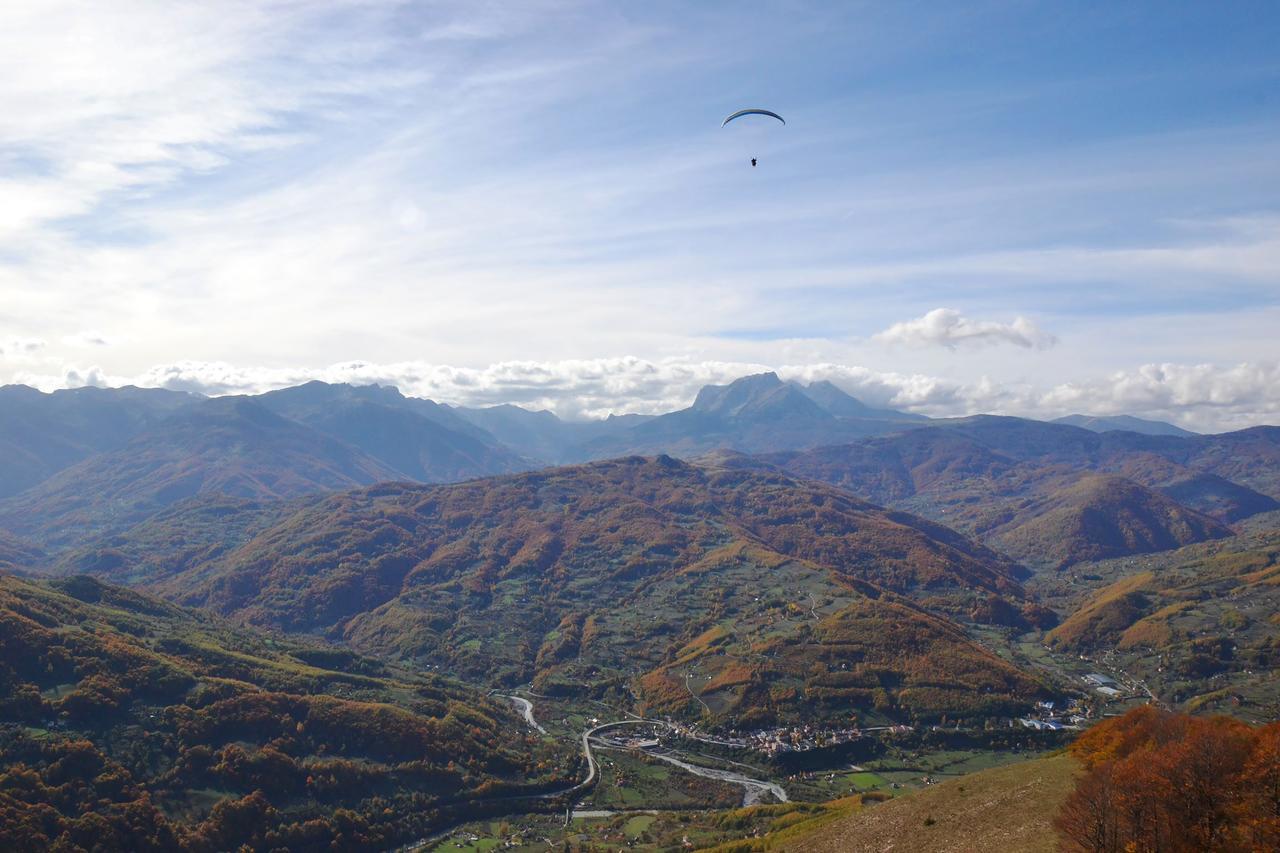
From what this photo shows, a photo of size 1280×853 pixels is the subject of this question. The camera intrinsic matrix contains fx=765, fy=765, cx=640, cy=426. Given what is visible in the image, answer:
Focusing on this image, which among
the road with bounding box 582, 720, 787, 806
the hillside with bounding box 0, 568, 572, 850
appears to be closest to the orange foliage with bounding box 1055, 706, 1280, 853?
the road with bounding box 582, 720, 787, 806

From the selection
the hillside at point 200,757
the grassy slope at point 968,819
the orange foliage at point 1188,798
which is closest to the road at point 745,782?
→ the hillside at point 200,757

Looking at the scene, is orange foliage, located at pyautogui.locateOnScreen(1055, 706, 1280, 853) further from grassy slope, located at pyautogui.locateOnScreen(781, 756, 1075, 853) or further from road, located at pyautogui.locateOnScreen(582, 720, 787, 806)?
road, located at pyautogui.locateOnScreen(582, 720, 787, 806)

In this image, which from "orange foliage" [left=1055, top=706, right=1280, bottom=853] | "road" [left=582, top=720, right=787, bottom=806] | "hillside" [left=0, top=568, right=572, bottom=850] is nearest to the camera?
"orange foliage" [left=1055, top=706, right=1280, bottom=853]

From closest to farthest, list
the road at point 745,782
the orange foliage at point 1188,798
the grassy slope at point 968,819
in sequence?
the orange foliage at point 1188,798 < the grassy slope at point 968,819 < the road at point 745,782

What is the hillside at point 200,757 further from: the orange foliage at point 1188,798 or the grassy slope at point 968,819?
the orange foliage at point 1188,798

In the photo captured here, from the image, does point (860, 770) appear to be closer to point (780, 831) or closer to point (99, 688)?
point (780, 831)

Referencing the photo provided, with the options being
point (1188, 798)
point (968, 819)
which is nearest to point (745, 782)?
point (968, 819)
